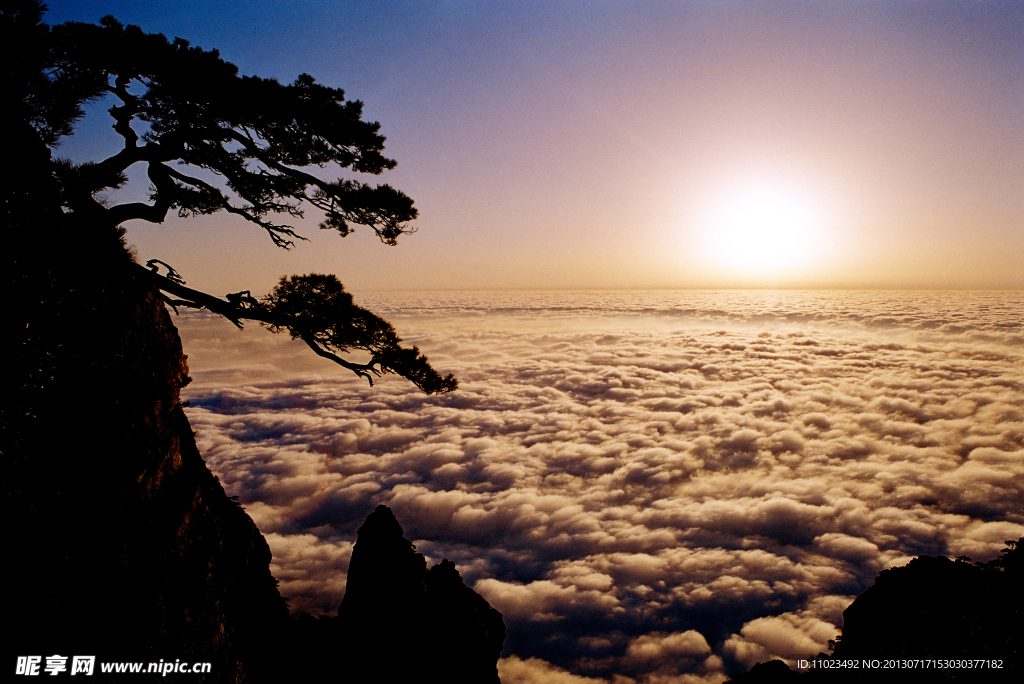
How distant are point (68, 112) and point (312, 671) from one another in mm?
15722

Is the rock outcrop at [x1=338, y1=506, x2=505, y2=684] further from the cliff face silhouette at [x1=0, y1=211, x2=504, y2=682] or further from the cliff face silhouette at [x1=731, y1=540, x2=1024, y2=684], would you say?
the cliff face silhouette at [x1=731, y1=540, x2=1024, y2=684]

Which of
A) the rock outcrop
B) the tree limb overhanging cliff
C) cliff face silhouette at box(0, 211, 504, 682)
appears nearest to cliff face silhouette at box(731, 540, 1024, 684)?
the rock outcrop

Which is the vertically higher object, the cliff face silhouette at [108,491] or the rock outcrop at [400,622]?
the cliff face silhouette at [108,491]

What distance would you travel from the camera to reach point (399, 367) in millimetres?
7508

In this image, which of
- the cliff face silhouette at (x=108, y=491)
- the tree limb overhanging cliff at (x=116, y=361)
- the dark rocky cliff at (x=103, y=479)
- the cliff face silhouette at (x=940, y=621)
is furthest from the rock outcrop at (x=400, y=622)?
the cliff face silhouette at (x=940, y=621)

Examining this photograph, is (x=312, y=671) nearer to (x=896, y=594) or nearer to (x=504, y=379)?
(x=896, y=594)

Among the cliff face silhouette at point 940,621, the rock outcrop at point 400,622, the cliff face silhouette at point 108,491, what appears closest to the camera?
the cliff face silhouette at point 108,491

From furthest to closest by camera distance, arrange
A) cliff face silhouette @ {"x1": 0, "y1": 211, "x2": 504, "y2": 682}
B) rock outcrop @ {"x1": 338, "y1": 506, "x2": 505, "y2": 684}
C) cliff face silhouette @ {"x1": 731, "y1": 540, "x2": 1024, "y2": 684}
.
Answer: rock outcrop @ {"x1": 338, "y1": 506, "x2": 505, "y2": 684}, cliff face silhouette @ {"x1": 731, "y1": 540, "x2": 1024, "y2": 684}, cliff face silhouette @ {"x1": 0, "y1": 211, "x2": 504, "y2": 682}

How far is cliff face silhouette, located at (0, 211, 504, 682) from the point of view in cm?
469

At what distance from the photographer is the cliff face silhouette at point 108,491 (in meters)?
4.69

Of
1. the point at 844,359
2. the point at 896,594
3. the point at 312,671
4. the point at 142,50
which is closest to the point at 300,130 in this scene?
the point at 142,50

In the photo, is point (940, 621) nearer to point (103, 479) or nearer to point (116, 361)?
point (103, 479)

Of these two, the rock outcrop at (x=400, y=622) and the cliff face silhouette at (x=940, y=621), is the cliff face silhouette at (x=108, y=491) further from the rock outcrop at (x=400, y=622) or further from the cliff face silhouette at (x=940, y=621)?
the cliff face silhouette at (x=940, y=621)

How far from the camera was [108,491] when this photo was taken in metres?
5.66
